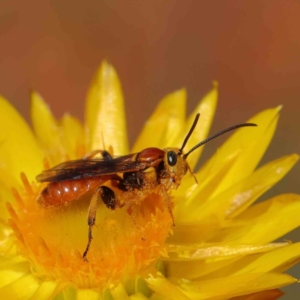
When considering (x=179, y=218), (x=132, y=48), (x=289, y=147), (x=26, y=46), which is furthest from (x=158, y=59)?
(x=179, y=218)

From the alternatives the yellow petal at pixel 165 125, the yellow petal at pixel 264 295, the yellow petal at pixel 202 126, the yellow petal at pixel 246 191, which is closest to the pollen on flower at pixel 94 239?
the yellow petal at pixel 246 191

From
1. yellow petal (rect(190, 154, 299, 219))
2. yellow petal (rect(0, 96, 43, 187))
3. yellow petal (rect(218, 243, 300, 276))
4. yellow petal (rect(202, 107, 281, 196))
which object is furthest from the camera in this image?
yellow petal (rect(0, 96, 43, 187))

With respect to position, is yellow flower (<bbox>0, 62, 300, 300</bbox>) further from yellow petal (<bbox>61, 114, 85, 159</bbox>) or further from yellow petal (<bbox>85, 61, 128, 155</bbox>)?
yellow petal (<bbox>85, 61, 128, 155</bbox>)

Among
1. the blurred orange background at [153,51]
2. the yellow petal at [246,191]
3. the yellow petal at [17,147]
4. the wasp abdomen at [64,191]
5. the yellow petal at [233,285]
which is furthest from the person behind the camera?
the blurred orange background at [153,51]

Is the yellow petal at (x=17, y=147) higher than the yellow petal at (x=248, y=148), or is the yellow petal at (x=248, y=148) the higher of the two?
the yellow petal at (x=17, y=147)

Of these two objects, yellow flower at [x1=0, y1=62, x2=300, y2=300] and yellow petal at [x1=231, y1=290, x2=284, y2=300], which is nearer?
yellow petal at [x1=231, y1=290, x2=284, y2=300]

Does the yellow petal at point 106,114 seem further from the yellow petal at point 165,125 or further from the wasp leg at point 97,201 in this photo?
the wasp leg at point 97,201

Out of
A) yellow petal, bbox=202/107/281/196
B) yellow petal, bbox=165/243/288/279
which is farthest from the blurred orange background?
yellow petal, bbox=165/243/288/279
